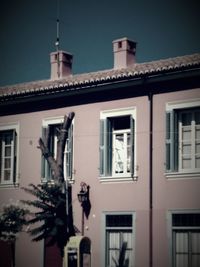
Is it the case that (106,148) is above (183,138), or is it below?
below

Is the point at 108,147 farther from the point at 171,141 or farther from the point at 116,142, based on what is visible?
the point at 171,141

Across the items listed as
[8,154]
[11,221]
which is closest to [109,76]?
[8,154]

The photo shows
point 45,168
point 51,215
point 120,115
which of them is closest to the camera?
point 51,215

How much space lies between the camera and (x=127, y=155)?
14.5 m

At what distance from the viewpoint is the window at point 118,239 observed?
1415 centimetres

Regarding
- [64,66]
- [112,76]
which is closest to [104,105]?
[112,76]

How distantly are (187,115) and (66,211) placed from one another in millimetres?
3301

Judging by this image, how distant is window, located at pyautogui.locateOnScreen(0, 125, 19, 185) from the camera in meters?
16.5

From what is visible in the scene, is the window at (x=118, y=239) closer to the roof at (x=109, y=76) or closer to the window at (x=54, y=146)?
the window at (x=54, y=146)

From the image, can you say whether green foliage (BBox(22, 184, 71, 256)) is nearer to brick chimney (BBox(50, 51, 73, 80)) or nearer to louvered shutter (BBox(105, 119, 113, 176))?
louvered shutter (BBox(105, 119, 113, 176))

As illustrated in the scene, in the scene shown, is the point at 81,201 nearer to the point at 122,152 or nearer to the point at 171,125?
the point at 122,152

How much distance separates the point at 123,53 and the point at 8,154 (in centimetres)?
373

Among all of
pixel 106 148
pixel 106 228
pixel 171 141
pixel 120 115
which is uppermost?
pixel 120 115

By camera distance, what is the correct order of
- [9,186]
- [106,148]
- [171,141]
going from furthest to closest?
[9,186] < [106,148] < [171,141]
